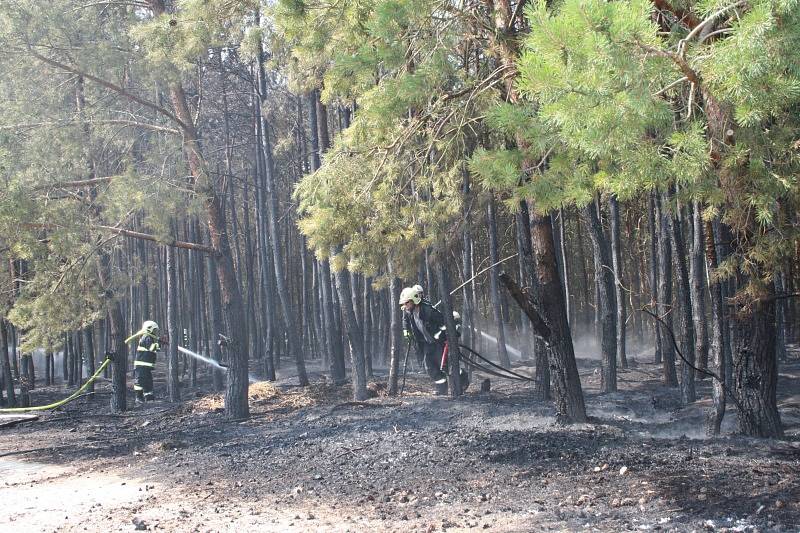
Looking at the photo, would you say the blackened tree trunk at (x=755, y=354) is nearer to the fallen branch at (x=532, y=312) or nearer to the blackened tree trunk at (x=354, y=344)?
the fallen branch at (x=532, y=312)

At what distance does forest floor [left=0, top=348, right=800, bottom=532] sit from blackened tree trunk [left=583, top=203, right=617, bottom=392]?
0.59 m

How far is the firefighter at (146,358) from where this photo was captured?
18.3 metres

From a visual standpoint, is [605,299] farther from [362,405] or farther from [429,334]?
[362,405]

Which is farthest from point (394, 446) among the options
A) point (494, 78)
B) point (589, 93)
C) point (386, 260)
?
point (589, 93)

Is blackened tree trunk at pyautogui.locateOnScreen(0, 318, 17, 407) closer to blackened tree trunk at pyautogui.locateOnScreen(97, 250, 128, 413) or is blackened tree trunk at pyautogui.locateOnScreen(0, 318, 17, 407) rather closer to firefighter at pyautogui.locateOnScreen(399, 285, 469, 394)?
blackened tree trunk at pyautogui.locateOnScreen(97, 250, 128, 413)

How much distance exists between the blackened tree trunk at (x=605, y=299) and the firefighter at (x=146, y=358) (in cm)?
1021

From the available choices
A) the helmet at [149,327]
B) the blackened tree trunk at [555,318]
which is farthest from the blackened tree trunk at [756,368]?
the helmet at [149,327]

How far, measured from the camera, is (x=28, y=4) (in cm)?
1174

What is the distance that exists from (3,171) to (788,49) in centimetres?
1073

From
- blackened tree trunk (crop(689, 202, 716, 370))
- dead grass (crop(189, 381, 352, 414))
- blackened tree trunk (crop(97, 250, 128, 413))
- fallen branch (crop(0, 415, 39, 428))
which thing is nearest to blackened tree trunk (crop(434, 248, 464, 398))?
dead grass (crop(189, 381, 352, 414))

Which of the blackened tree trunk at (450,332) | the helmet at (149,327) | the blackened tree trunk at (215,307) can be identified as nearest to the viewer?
the blackened tree trunk at (450,332)

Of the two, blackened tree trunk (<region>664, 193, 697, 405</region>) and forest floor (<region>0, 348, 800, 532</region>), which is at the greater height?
blackened tree trunk (<region>664, 193, 697, 405</region>)

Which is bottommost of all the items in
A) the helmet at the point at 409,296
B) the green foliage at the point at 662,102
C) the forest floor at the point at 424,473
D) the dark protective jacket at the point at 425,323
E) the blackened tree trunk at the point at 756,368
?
the forest floor at the point at 424,473

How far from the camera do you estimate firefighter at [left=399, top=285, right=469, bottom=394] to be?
14.6 metres
